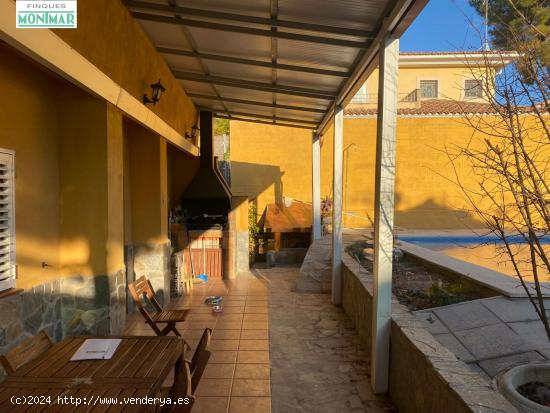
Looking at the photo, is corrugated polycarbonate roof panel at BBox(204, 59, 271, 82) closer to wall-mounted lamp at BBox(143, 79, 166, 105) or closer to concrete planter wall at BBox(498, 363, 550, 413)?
wall-mounted lamp at BBox(143, 79, 166, 105)

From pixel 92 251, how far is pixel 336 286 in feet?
12.7

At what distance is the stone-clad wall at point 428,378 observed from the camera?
216 centimetres

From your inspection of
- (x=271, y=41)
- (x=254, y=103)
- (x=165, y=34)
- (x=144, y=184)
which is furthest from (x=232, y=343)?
(x=254, y=103)

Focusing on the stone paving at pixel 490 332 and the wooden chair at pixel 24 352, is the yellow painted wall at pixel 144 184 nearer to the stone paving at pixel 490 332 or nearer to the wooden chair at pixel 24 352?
the wooden chair at pixel 24 352

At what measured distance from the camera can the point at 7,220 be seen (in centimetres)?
331

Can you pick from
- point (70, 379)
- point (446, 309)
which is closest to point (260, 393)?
point (70, 379)

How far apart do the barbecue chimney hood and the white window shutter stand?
534cm

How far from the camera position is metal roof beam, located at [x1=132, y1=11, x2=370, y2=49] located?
3836 mm

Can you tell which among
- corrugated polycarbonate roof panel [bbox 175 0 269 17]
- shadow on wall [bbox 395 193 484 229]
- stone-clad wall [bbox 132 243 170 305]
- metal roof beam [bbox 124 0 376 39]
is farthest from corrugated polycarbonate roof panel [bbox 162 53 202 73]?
shadow on wall [bbox 395 193 484 229]

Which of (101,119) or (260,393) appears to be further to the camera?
(101,119)

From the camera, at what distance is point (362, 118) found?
498 inches

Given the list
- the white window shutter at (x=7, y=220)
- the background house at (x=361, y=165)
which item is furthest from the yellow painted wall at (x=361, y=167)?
the white window shutter at (x=7, y=220)

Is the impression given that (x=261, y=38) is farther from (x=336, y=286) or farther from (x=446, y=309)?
(x=336, y=286)

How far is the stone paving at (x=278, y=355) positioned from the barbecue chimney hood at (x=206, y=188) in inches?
93.2
